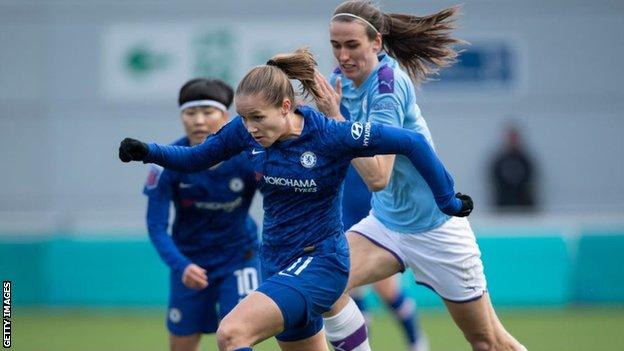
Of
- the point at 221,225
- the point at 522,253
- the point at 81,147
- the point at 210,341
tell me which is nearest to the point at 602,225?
the point at 522,253

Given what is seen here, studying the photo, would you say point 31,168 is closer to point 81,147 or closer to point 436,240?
point 81,147

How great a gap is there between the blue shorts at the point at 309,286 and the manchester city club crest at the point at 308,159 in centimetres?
43

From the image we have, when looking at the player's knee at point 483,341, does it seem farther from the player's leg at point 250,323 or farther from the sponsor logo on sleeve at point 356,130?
the sponsor logo on sleeve at point 356,130

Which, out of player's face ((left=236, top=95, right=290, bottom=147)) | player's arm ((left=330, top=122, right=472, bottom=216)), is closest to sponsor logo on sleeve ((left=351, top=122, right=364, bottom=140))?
player's arm ((left=330, top=122, right=472, bottom=216))

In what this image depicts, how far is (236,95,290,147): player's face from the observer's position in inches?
222

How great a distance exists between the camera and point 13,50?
1850cm

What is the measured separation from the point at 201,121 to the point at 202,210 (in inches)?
21.7

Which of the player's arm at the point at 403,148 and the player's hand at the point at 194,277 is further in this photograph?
the player's hand at the point at 194,277

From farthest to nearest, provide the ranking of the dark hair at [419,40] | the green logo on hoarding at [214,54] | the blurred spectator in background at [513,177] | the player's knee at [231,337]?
1. the green logo on hoarding at [214,54]
2. the blurred spectator in background at [513,177]
3. the dark hair at [419,40]
4. the player's knee at [231,337]

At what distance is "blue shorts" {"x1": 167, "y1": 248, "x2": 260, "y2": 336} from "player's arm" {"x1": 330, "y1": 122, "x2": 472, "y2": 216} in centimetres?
186

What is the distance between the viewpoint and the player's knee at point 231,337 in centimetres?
546

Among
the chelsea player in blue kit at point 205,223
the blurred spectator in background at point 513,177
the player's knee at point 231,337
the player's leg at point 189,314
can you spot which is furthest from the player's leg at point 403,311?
the blurred spectator in background at point 513,177

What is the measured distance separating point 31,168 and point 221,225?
11.9 m

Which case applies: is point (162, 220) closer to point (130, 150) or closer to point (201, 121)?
point (201, 121)
